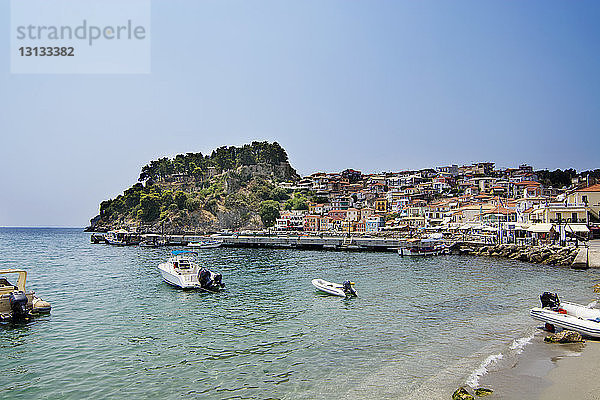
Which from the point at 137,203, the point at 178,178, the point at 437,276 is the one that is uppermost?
the point at 178,178

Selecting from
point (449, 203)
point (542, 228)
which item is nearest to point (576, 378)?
point (542, 228)

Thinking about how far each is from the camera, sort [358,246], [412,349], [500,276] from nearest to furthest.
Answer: [412,349] < [500,276] < [358,246]

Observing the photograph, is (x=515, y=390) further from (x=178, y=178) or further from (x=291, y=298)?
(x=178, y=178)

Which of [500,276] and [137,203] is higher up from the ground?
[137,203]

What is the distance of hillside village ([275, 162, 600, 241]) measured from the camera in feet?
183

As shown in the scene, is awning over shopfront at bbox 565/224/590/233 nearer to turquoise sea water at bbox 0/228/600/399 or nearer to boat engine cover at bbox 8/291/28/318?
turquoise sea water at bbox 0/228/600/399

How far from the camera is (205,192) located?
445ft

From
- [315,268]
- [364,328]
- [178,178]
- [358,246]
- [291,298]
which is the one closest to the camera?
[364,328]

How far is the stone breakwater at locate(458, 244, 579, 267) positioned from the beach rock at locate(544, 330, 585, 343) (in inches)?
1099

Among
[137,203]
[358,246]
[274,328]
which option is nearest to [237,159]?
[137,203]

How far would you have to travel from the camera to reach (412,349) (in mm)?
15141

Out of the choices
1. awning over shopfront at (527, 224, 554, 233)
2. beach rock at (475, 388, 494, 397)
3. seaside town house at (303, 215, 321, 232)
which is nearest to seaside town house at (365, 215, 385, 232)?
seaside town house at (303, 215, 321, 232)

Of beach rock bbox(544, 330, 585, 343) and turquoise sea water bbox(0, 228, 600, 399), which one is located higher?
beach rock bbox(544, 330, 585, 343)

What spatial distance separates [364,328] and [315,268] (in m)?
25.2
